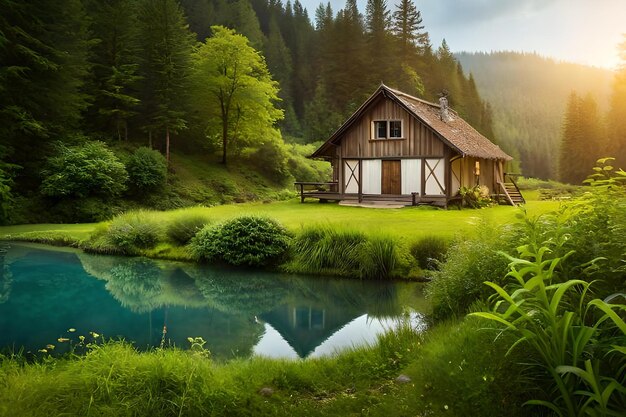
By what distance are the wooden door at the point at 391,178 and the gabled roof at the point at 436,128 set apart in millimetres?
3031

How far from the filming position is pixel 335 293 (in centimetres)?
1127

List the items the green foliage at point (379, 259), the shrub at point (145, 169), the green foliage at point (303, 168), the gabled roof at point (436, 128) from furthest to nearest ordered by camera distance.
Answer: the green foliage at point (303, 168) → the shrub at point (145, 169) → the gabled roof at point (436, 128) → the green foliage at point (379, 259)

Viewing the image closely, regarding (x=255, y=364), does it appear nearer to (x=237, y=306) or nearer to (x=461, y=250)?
(x=461, y=250)

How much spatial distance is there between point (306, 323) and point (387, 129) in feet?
62.8

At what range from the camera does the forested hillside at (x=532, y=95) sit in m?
92.2

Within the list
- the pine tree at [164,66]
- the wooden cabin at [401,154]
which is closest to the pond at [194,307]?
the wooden cabin at [401,154]

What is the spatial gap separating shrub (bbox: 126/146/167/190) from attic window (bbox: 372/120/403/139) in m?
13.6

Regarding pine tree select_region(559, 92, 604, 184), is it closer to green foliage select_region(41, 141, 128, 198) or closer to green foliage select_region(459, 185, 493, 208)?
green foliage select_region(459, 185, 493, 208)

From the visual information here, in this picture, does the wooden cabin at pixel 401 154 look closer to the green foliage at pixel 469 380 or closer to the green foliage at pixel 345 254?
the green foliage at pixel 345 254

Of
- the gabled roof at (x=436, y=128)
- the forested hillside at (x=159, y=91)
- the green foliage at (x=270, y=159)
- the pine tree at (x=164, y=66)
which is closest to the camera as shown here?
the forested hillside at (x=159, y=91)

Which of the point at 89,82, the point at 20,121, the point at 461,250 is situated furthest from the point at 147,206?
the point at 461,250

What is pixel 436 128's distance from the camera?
24922mm

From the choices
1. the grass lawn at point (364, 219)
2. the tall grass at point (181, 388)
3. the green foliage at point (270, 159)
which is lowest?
the tall grass at point (181, 388)

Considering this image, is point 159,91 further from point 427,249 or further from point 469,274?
point 469,274
